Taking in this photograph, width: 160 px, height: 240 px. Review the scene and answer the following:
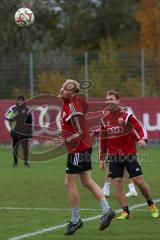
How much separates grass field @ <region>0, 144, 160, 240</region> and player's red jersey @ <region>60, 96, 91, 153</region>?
131cm

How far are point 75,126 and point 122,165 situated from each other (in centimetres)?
208

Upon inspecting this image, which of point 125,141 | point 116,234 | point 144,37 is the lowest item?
point 116,234

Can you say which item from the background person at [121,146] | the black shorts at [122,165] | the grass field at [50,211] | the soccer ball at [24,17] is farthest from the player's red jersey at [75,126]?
the soccer ball at [24,17]

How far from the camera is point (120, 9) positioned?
72.7 m

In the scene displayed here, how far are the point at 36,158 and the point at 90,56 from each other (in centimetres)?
981

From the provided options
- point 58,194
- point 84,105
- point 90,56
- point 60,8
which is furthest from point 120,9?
point 84,105

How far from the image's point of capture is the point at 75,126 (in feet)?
40.0

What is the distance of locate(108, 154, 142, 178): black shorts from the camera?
13.9 metres

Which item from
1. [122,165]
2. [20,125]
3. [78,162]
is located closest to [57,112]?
[20,125]

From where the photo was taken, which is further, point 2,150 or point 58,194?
point 2,150

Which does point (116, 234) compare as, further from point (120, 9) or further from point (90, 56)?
point (120, 9)

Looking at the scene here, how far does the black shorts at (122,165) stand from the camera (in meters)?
13.9

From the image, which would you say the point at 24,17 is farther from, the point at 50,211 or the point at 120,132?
the point at 120,132

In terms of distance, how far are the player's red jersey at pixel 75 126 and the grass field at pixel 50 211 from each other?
131cm
